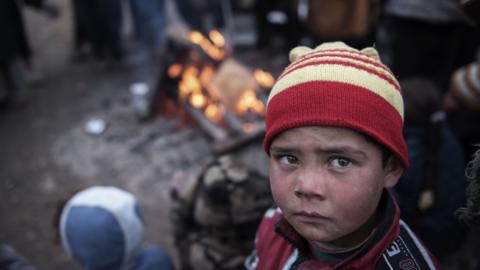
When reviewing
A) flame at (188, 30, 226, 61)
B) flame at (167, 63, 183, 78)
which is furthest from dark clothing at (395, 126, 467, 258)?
flame at (167, 63, 183, 78)

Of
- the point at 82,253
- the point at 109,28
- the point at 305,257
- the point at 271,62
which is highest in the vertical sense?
the point at 305,257

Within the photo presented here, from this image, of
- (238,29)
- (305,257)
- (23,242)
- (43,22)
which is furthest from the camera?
(43,22)

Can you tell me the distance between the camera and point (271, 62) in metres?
7.13

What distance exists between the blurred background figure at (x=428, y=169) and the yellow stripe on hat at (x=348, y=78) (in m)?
1.33

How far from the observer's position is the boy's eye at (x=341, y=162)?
129 cm

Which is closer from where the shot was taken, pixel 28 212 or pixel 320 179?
Answer: pixel 320 179

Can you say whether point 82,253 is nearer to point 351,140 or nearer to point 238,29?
point 351,140

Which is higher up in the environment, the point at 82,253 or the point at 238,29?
the point at 82,253

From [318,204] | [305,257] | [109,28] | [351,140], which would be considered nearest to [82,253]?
[305,257]

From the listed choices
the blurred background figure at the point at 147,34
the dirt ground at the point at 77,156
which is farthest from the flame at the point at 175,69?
the blurred background figure at the point at 147,34

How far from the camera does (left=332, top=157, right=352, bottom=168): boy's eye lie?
4.23 ft

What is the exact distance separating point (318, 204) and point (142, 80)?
20.0 feet

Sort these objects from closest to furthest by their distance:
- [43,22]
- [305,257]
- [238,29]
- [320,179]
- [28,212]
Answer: [320,179]
[305,257]
[28,212]
[238,29]
[43,22]

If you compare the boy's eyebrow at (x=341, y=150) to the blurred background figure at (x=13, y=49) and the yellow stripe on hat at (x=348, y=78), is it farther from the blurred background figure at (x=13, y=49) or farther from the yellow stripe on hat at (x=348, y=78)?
the blurred background figure at (x=13, y=49)
